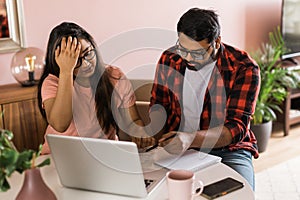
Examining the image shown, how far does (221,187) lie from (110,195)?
12.2 inches

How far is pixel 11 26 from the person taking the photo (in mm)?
2322

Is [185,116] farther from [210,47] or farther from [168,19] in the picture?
[168,19]

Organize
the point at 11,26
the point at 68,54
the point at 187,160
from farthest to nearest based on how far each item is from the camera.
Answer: the point at 11,26, the point at 68,54, the point at 187,160

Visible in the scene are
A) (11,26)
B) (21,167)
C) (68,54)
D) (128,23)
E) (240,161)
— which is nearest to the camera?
(21,167)

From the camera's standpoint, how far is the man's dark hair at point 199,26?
5.51 feet

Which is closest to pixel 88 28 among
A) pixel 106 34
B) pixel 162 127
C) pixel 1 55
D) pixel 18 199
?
pixel 106 34

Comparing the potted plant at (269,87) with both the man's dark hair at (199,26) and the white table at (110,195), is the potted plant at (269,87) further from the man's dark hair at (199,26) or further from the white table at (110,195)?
the white table at (110,195)

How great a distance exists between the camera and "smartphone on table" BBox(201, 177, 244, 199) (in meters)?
1.19

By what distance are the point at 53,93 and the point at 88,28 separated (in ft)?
3.55

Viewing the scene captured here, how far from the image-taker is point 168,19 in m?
3.07

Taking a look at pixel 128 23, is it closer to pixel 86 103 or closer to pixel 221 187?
pixel 86 103

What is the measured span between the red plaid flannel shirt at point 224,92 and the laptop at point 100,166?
56cm

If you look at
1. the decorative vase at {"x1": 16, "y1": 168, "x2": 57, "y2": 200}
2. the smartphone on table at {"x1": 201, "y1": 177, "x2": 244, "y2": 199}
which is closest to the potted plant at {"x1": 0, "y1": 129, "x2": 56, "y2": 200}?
the decorative vase at {"x1": 16, "y1": 168, "x2": 57, "y2": 200}

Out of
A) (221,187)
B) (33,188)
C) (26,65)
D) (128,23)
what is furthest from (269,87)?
(33,188)
